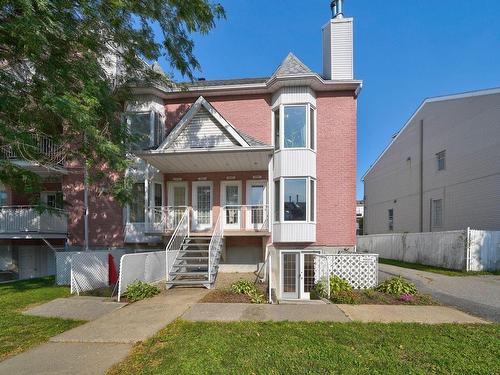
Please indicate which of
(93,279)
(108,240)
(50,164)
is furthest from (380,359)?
(108,240)

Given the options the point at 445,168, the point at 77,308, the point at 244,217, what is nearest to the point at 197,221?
the point at 244,217

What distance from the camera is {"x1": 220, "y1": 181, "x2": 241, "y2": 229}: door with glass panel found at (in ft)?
43.1

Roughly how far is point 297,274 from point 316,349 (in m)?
4.98

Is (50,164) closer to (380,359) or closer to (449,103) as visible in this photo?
(380,359)

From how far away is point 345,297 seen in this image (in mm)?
7734

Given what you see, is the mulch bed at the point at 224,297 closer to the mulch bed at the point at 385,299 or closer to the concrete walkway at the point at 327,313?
the concrete walkway at the point at 327,313

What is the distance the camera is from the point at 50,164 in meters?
7.70

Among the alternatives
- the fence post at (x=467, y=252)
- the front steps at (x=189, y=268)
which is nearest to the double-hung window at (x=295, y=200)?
the front steps at (x=189, y=268)

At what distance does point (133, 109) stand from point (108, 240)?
6.15 metres

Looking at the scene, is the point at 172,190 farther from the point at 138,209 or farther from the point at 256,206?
the point at 256,206

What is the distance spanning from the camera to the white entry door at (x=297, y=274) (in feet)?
31.0

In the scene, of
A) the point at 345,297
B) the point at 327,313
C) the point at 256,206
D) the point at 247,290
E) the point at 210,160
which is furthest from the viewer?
the point at 256,206

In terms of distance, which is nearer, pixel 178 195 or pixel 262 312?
pixel 262 312

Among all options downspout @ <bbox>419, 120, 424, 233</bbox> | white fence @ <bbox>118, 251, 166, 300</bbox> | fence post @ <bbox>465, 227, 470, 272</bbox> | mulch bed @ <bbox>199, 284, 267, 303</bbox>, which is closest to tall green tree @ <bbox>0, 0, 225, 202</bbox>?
white fence @ <bbox>118, 251, 166, 300</bbox>
